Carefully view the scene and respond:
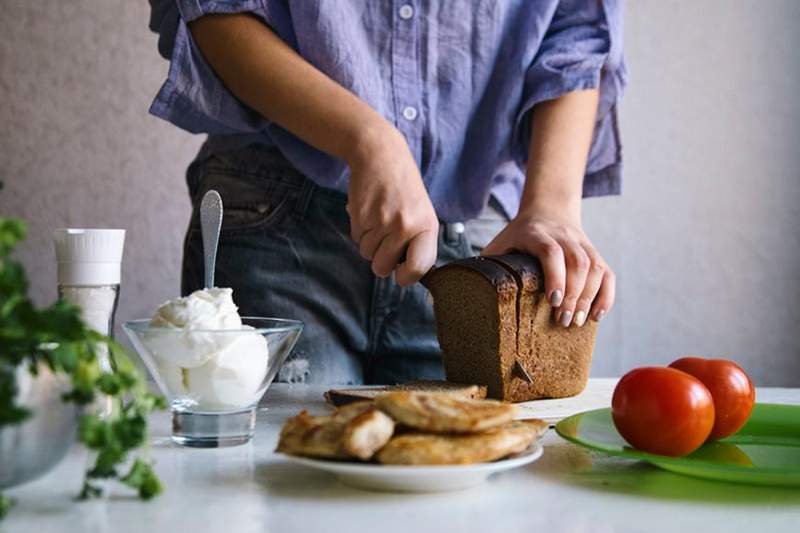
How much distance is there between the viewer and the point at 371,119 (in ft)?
4.54

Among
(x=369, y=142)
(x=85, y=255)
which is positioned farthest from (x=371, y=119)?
(x=85, y=255)

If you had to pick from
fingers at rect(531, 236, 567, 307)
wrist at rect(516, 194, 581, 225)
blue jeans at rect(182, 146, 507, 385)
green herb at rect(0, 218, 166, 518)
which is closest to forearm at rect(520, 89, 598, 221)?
wrist at rect(516, 194, 581, 225)

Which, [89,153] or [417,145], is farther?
[89,153]

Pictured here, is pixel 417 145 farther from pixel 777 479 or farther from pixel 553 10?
pixel 777 479

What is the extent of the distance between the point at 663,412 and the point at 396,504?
11.4 inches

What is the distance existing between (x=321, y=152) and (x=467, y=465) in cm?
91

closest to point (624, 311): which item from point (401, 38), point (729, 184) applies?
point (729, 184)

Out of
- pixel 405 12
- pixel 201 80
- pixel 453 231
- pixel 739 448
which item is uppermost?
pixel 405 12

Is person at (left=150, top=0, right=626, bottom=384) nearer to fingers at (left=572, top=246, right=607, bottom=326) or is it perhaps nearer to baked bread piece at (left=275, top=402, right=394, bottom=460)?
fingers at (left=572, top=246, right=607, bottom=326)

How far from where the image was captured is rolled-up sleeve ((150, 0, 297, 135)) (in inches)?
59.6

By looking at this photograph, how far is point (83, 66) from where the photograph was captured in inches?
112

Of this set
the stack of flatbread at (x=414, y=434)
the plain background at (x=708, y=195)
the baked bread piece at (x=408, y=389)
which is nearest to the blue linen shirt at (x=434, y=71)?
→ the baked bread piece at (x=408, y=389)

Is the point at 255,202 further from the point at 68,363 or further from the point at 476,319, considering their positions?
the point at 68,363

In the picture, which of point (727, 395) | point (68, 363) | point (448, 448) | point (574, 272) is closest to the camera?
point (68, 363)
